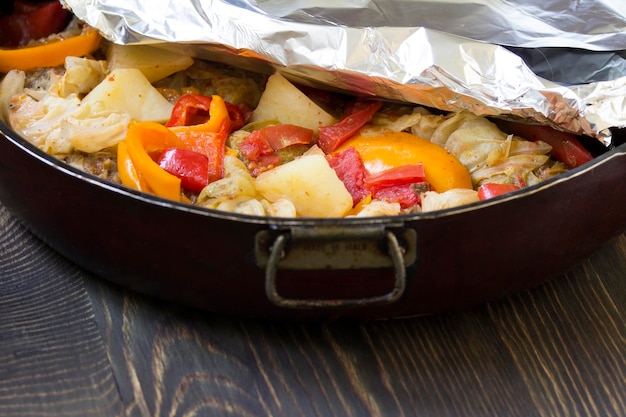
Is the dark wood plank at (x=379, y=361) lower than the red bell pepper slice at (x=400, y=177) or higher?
lower

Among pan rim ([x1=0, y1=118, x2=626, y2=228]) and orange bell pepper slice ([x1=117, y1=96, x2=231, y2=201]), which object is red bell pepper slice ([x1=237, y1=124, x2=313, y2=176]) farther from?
pan rim ([x1=0, y1=118, x2=626, y2=228])

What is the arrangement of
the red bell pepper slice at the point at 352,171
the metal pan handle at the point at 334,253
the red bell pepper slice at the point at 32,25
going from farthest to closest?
the red bell pepper slice at the point at 32,25 → the red bell pepper slice at the point at 352,171 → the metal pan handle at the point at 334,253

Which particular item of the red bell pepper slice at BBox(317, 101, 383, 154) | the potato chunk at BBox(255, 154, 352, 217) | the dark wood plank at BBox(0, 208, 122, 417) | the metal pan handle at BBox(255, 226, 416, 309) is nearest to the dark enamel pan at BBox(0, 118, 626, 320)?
the metal pan handle at BBox(255, 226, 416, 309)

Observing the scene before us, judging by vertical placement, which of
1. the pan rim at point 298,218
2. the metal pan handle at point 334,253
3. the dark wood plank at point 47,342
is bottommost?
the dark wood plank at point 47,342

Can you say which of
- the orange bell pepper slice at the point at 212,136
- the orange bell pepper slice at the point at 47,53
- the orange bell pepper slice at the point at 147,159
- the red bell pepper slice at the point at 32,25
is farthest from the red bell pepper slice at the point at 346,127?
the red bell pepper slice at the point at 32,25

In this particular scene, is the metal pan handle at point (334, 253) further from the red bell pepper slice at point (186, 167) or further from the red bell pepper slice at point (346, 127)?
the red bell pepper slice at point (346, 127)

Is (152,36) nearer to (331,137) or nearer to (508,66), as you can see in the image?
(331,137)
